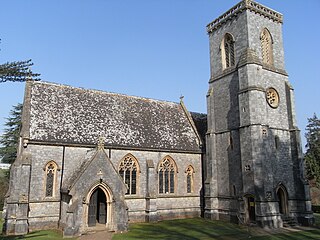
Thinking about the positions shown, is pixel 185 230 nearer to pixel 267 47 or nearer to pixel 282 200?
pixel 282 200

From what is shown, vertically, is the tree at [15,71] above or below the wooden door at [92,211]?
above

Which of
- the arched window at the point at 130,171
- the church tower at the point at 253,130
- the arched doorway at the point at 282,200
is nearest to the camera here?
the church tower at the point at 253,130

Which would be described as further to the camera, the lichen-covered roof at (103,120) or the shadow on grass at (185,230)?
the lichen-covered roof at (103,120)

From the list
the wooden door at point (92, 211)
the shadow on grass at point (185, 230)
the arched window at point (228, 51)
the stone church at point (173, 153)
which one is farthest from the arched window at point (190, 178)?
the arched window at point (228, 51)

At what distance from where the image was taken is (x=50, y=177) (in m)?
22.2

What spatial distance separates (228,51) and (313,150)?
29235 millimetres

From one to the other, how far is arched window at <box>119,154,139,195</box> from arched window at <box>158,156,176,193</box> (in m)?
2.75

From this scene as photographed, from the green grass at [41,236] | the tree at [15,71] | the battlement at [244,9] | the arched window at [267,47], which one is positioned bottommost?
the green grass at [41,236]

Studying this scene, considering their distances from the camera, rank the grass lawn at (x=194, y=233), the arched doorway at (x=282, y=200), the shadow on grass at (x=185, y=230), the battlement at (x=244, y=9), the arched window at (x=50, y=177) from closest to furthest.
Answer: the grass lawn at (x=194, y=233)
the shadow on grass at (x=185, y=230)
the arched window at (x=50, y=177)
the arched doorway at (x=282, y=200)
the battlement at (x=244, y=9)

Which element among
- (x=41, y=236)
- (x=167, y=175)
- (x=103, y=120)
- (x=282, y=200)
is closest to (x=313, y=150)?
(x=282, y=200)

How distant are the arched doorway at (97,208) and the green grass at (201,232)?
2.55 m

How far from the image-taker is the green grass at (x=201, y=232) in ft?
62.0

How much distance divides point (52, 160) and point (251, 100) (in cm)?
1774

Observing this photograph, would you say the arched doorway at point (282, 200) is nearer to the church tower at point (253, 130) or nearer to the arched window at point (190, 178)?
the church tower at point (253, 130)
